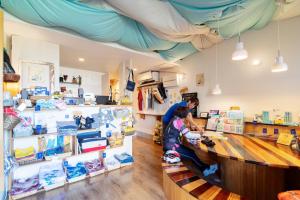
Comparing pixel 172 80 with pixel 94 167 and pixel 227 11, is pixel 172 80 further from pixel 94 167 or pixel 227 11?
pixel 94 167

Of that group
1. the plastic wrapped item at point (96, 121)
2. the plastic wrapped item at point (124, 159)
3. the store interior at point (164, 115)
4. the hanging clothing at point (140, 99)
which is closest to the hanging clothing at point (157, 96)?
the hanging clothing at point (140, 99)

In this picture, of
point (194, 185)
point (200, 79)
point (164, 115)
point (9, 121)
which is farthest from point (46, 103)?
point (200, 79)

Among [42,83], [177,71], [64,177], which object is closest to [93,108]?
[42,83]

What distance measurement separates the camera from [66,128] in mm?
2619

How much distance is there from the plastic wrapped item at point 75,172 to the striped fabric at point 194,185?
156 cm

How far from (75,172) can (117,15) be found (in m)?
2.67

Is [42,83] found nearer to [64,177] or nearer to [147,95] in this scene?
[64,177]

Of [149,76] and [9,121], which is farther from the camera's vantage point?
[149,76]

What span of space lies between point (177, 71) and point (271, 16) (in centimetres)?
271

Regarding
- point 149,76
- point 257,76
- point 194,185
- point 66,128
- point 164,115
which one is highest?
point 149,76

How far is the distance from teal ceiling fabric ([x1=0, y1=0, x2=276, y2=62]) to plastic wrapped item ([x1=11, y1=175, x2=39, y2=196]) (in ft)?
7.60

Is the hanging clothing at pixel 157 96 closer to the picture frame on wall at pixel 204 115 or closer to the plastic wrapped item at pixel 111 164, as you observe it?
the picture frame on wall at pixel 204 115

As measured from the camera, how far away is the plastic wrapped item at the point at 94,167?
2852 millimetres

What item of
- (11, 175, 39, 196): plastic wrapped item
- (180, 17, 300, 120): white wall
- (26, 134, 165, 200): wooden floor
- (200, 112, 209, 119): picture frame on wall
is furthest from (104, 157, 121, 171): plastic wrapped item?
(180, 17, 300, 120): white wall
